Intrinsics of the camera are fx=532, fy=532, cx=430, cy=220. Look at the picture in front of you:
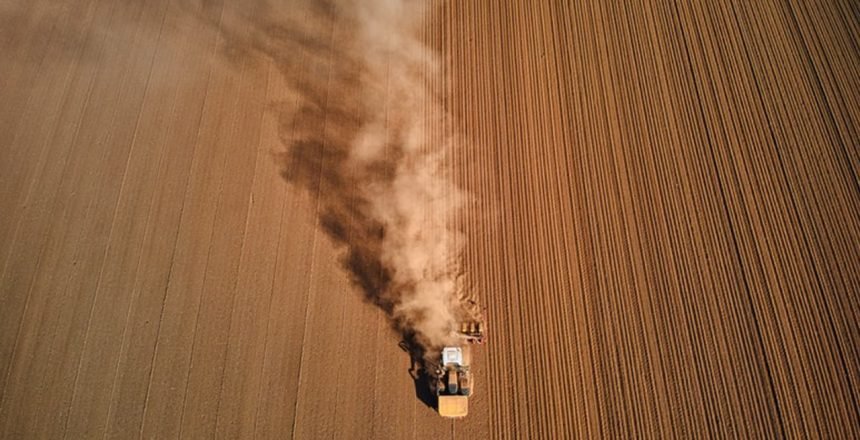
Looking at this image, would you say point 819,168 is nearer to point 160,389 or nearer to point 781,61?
point 781,61

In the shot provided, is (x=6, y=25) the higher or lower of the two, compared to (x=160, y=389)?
higher

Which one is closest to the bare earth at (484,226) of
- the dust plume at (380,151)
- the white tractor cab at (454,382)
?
the dust plume at (380,151)

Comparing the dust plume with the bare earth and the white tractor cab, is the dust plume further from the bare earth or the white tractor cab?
the white tractor cab

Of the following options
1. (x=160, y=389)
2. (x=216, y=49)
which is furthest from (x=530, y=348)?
(x=216, y=49)

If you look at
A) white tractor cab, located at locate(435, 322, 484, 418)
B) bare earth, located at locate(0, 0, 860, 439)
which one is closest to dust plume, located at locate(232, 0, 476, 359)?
bare earth, located at locate(0, 0, 860, 439)

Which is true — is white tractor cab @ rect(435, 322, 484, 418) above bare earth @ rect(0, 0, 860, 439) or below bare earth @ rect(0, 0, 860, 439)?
below

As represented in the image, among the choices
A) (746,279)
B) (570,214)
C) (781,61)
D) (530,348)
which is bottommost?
(530,348)

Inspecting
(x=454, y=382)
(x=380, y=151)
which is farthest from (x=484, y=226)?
(x=454, y=382)

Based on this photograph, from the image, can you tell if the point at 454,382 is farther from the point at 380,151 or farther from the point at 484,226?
the point at 380,151
